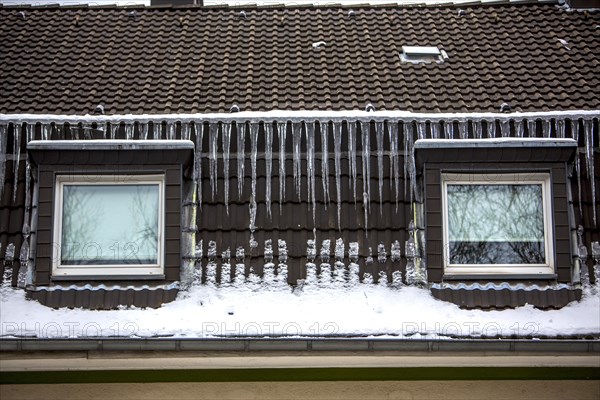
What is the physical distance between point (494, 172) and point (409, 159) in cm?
77

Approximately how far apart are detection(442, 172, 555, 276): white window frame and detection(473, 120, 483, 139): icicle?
42 cm

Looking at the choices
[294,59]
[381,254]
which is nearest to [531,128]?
[381,254]

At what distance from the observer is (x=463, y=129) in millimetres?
8719

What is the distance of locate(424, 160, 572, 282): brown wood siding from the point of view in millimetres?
8148

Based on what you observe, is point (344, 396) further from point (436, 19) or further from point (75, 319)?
point (436, 19)

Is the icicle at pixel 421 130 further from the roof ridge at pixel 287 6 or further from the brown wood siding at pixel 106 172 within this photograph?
the roof ridge at pixel 287 6

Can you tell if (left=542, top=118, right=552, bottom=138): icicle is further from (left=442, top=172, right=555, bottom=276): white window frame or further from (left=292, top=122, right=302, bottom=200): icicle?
(left=292, top=122, right=302, bottom=200): icicle

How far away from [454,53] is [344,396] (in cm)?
426

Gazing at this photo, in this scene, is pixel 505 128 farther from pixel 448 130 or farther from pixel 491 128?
pixel 448 130

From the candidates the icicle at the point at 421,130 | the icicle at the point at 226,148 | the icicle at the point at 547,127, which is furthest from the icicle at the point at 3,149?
the icicle at the point at 547,127

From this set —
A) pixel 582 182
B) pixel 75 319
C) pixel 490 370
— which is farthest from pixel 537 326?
pixel 75 319

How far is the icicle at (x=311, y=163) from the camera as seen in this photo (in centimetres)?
845

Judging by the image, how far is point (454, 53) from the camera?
10.2 metres

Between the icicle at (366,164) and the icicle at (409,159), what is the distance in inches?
13.2
